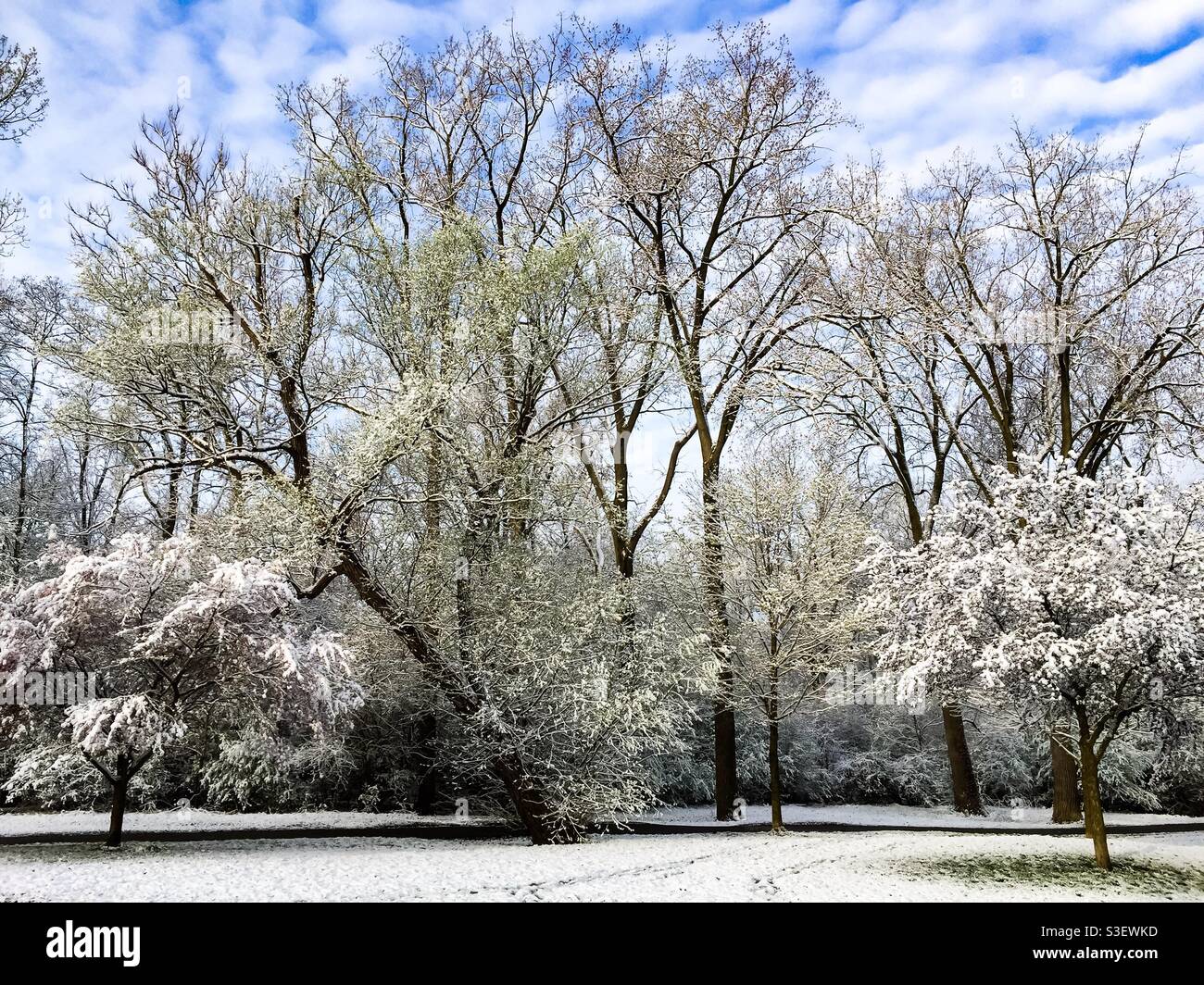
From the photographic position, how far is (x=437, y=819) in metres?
16.0

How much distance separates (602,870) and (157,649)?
607cm

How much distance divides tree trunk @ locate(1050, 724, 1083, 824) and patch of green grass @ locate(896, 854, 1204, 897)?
512 centimetres

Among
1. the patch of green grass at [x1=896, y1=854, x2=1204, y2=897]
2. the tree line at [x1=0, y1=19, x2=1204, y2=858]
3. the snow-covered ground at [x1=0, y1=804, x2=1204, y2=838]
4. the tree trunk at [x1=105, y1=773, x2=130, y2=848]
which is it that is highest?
the tree line at [x1=0, y1=19, x2=1204, y2=858]

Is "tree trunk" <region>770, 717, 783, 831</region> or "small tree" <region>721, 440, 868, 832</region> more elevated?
"small tree" <region>721, 440, 868, 832</region>

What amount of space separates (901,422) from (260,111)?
14.4 metres

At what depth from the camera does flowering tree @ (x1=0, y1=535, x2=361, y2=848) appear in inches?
419

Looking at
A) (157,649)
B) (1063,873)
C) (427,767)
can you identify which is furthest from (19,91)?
(1063,873)

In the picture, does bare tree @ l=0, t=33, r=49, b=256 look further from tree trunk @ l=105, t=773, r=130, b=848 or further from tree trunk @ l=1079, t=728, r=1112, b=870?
tree trunk @ l=1079, t=728, r=1112, b=870

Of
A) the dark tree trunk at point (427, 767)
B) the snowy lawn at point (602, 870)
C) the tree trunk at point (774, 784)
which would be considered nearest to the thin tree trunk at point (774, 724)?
the tree trunk at point (774, 784)

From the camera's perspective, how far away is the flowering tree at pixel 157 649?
10633mm

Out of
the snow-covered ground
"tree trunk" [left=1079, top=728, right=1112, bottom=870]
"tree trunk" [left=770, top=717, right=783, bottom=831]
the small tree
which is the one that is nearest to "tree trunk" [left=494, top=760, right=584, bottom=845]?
the snow-covered ground

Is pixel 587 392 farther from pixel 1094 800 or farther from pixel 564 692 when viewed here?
pixel 1094 800

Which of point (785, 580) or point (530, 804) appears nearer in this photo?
point (530, 804)
